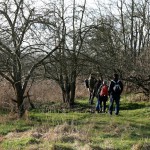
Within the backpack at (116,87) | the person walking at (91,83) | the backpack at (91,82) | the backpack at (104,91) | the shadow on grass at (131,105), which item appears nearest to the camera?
the backpack at (116,87)

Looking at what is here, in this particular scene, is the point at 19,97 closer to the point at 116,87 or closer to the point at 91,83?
the point at 116,87

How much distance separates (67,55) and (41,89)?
32.8 ft

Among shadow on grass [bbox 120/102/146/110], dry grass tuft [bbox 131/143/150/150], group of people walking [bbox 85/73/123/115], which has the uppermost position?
group of people walking [bbox 85/73/123/115]

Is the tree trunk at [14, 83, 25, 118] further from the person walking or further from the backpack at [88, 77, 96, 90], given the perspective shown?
the backpack at [88, 77, 96, 90]

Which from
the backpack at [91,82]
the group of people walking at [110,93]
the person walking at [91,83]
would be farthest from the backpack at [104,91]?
the backpack at [91,82]

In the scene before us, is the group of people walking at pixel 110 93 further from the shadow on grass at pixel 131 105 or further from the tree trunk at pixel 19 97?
the tree trunk at pixel 19 97

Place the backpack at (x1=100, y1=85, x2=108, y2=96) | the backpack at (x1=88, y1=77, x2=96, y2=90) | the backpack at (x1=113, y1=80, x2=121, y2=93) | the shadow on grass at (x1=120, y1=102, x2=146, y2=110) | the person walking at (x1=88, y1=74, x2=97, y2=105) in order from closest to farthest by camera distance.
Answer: the backpack at (x1=113, y1=80, x2=121, y2=93) → the backpack at (x1=100, y1=85, x2=108, y2=96) → the shadow on grass at (x1=120, y1=102, x2=146, y2=110) → the person walking at (x1=88, y1=74, x2=97, y2=105) → the backpack at (x1=88, y1=77, x2=96, y2=90)

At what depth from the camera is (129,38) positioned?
38.0 meters

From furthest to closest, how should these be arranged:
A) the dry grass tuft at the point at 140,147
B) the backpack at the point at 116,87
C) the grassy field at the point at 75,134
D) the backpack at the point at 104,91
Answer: the backpack at the point at 104,91 < the backpack at the point at 116,87 < the grassy field at the point at 75,134 < the dry grass tuft at the point at 140,147

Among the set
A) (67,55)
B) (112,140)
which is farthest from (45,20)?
(112,140)

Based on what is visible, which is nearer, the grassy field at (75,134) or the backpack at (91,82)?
the grassy field at (75,134)

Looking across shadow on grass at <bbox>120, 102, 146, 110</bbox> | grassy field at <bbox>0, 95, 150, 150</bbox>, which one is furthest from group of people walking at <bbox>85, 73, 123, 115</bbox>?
shadow on grass at <bbox>120, 102, 146, 110</bbox>

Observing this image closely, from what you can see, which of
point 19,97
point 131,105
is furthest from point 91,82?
point 19,97

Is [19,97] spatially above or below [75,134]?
above
